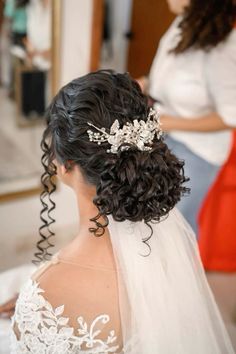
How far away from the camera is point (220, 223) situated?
2.45 metres

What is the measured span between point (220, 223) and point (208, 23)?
118 cm

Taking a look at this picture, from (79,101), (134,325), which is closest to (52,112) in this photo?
(79,101)

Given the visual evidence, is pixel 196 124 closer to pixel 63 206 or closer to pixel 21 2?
pixel 21 2

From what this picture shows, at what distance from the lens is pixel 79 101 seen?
93 cm

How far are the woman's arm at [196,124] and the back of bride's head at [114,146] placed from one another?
0.75 m

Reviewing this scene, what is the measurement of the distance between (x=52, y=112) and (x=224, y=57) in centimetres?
88

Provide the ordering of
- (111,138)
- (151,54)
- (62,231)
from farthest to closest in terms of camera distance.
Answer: (62,231) < (151,54) < (111,138)

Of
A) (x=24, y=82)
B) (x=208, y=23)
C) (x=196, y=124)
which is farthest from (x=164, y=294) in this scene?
(x=24, y=82)

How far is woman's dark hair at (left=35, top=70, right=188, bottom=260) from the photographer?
0.92 m

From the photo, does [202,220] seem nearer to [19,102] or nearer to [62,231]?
[62,231]

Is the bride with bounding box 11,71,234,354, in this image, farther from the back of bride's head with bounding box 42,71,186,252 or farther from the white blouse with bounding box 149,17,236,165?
the white blouse with bounding box 149,17,236,165

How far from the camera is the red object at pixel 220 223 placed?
2328mm

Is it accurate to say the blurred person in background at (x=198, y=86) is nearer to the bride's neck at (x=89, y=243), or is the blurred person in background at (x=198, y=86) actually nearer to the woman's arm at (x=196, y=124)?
the woman's arm at (x=196, y=124)

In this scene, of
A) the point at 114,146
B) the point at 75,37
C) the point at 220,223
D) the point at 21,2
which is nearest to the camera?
the point at 114,146
